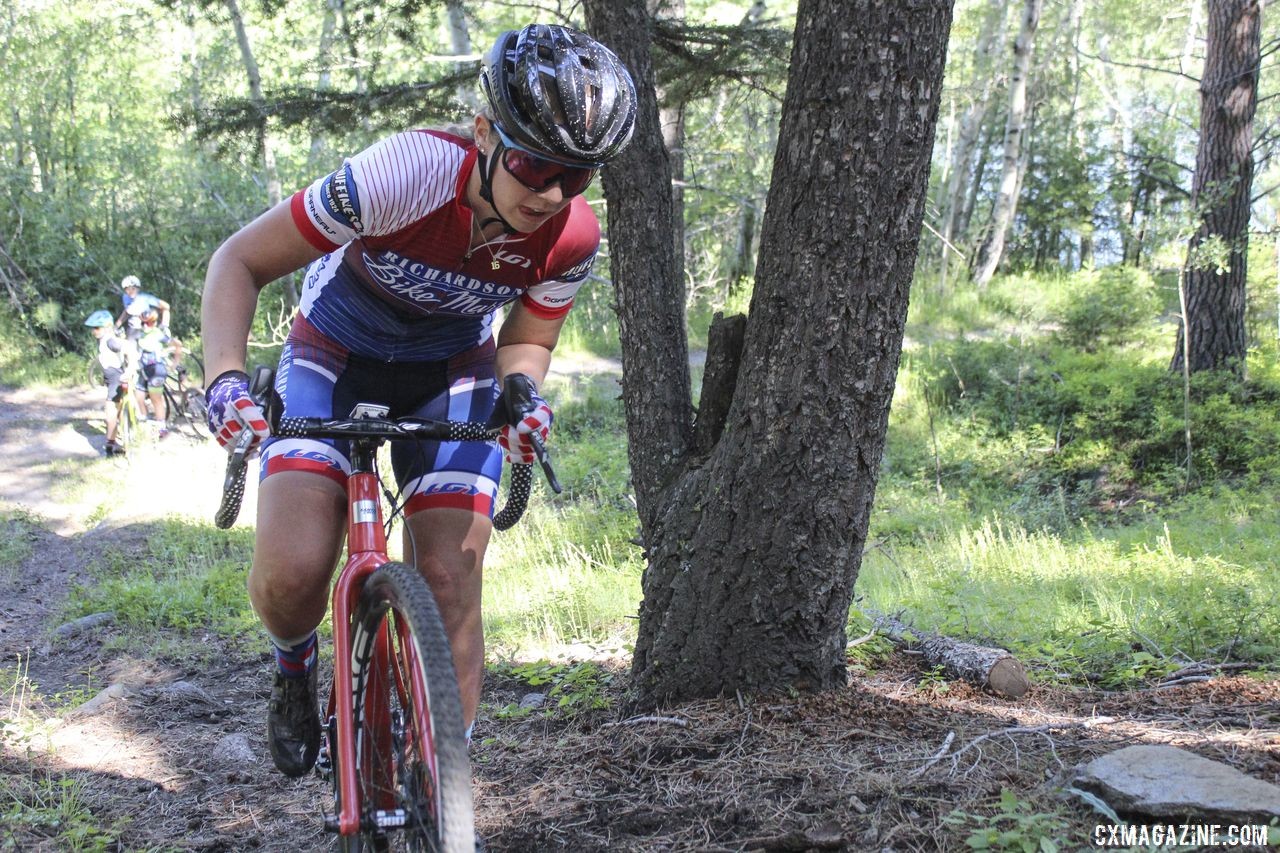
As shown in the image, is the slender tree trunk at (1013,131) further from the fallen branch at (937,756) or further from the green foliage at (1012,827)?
the green foliage at (1012,827)

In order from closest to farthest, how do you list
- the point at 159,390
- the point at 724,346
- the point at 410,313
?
the point at 410,313
the point at 724,346
the point at 159,390

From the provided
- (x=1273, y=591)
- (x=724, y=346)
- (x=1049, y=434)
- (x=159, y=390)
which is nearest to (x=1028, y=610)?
(x=1273, y=591)

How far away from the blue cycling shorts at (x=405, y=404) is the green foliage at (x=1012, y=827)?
1.53 meters

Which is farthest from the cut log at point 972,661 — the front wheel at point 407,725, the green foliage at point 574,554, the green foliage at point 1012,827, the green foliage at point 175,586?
the green foliage at point 175,586

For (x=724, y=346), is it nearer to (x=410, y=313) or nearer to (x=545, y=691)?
(x=410, y=313)

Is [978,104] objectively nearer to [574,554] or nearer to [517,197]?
[574,554]

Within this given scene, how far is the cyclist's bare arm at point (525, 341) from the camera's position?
3053 millimetres

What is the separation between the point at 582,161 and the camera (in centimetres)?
254

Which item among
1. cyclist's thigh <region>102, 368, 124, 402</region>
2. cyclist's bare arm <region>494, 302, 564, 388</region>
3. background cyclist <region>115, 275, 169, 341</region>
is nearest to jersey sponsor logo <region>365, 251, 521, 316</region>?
cyclist's bare arm <region>494, 302, 564, 388</region>

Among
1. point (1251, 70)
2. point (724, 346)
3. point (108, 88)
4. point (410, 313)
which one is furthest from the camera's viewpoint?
point (108, 88)

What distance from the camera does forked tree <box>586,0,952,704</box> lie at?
9.84 ft

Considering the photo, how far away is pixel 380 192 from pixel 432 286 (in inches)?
13.3

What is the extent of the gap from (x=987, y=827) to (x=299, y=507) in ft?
6.35

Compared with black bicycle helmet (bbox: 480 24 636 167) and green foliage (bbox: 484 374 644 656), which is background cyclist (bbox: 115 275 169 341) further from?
black bicycle helmet (bbox: 480 24 636 167)
